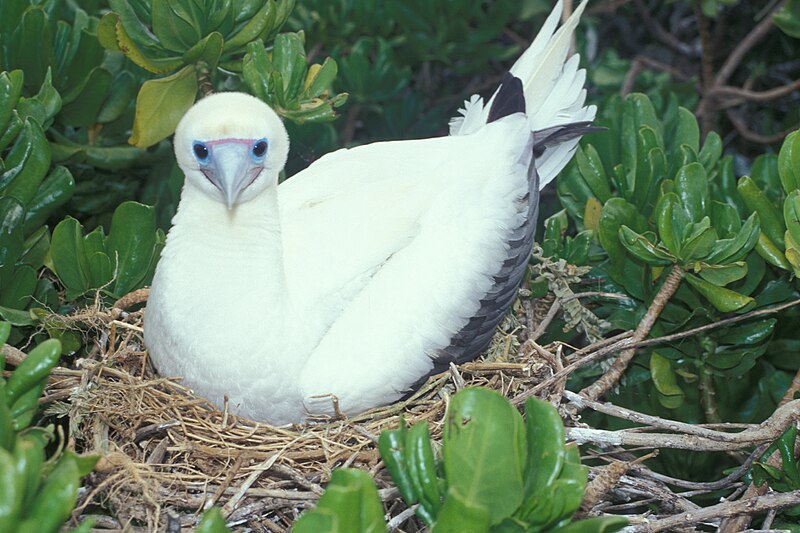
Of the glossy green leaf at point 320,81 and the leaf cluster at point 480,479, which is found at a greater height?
the glossy green leaf at point 320,81

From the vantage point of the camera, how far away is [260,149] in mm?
2391

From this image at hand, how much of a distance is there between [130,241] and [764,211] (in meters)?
1.83

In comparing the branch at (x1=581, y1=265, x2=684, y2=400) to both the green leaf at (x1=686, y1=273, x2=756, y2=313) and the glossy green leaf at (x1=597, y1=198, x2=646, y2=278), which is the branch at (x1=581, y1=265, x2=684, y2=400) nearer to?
the green leaf at (x1=686, y1=273, x2=756, y2=313)

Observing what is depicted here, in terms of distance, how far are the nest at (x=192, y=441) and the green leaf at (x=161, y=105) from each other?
0.54 meters

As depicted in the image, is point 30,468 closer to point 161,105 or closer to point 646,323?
point 161,105

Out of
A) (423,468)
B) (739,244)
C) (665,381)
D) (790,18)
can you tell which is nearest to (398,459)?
(423,468)

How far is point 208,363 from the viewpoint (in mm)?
2443

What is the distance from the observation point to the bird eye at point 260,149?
2361 mm

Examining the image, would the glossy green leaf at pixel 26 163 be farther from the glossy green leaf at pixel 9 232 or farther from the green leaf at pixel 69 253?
the green leaf at pixel 69 253

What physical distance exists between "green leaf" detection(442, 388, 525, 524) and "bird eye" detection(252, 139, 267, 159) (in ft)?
3.12

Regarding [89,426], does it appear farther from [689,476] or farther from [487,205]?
[689,476]

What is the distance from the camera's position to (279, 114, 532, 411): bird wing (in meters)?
2.49

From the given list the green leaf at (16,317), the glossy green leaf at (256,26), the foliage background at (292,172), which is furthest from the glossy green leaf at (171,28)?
the green leaf at (16,317)

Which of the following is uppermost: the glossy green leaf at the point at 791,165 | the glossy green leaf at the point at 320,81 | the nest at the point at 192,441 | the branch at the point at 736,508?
the glossy green leaf at the point at 320,81
